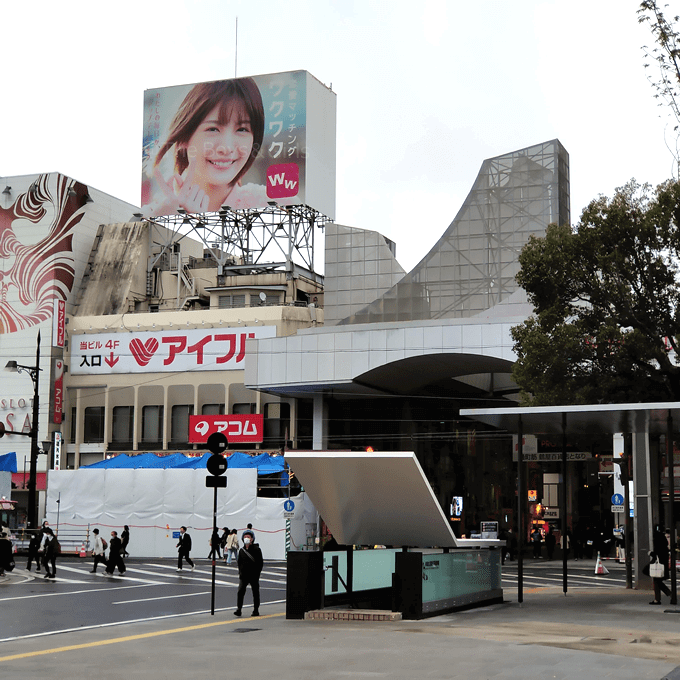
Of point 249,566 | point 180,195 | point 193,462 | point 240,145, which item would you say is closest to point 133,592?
point 249,566

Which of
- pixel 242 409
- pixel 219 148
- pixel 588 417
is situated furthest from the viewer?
pixel 219 148

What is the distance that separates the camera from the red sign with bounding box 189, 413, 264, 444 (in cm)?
5678

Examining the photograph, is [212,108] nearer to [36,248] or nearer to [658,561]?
[36,248]

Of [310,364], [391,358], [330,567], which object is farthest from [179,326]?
[330,567]

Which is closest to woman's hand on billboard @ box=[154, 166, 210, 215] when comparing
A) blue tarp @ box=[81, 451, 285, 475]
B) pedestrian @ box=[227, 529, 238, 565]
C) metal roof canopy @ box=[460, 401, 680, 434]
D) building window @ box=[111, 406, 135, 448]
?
building window @ box=[111, 406, 135, 448]

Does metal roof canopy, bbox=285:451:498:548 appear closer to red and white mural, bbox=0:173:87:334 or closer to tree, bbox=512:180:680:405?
tree, bbox=512:180:680:405

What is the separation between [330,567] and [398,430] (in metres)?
41.9

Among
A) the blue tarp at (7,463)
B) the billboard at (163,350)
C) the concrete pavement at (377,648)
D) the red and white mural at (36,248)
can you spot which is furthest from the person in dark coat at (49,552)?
the red and white mural at (36,248)

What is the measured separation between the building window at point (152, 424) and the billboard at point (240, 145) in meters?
13.1

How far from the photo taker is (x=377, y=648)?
44.4ft

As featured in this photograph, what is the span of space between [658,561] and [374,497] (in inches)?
256

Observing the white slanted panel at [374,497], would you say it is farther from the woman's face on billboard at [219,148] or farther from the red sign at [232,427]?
the woman's face on billboard at [219,148]

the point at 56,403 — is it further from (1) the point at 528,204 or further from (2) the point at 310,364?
(1) the point at 528,204

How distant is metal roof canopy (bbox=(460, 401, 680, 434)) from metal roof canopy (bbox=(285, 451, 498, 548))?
2.25 metres
